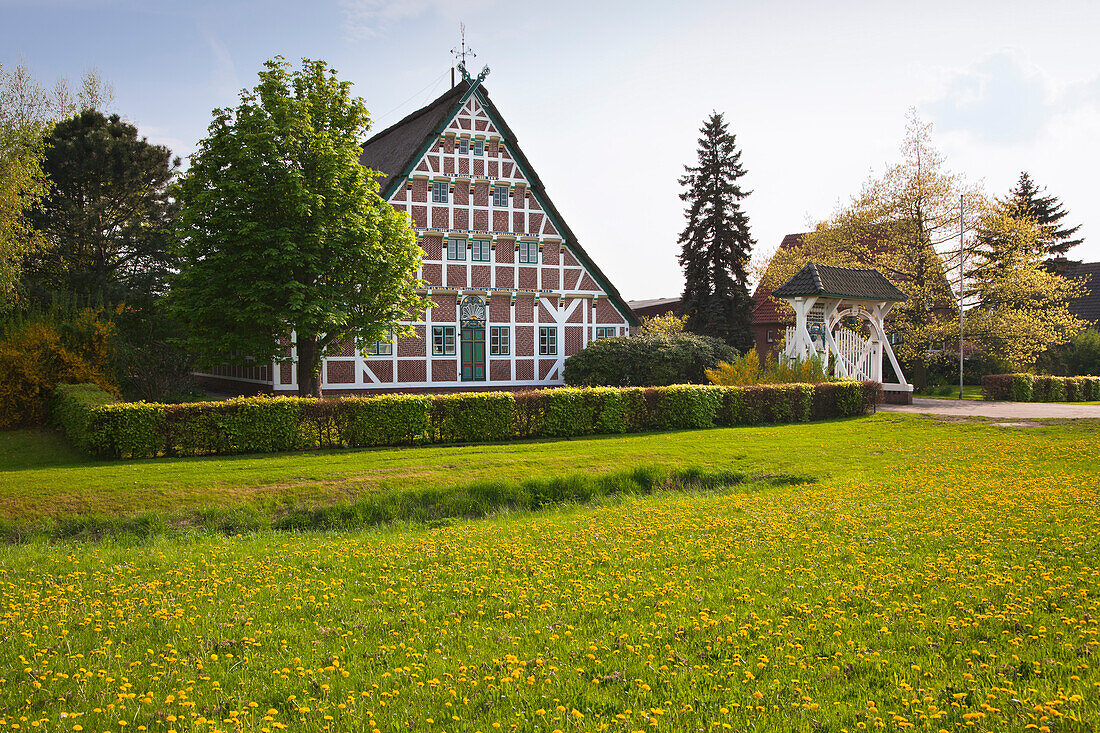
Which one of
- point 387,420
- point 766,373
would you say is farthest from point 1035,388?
point 387,420

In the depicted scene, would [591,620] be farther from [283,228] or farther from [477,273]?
[477,273]

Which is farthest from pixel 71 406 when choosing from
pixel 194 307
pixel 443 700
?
pixel 443 700

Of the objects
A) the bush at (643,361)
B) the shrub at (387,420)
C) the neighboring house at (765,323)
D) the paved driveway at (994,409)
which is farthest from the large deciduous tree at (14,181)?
the neighboring house at (765,323)

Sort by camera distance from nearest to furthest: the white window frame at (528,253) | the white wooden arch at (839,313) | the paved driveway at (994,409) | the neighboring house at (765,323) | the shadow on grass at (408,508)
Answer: the shadow on grass at (408,508) → the paved driveway at (994,409) → the white wooden arch at (839,313) → the white window frame at (528,253) → the neighboring house at (765,323)

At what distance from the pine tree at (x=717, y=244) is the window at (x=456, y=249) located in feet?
45.2

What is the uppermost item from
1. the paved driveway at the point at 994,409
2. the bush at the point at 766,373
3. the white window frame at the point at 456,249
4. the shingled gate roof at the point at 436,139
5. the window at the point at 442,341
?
the shingled gate roof at the point at 436,139

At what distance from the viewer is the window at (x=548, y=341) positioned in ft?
101

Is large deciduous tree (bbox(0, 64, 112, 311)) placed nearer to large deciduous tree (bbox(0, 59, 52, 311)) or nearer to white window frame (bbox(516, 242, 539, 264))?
large deciduous tree (bbox(0, 59, 52, 311))

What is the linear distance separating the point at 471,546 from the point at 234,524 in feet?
14.3

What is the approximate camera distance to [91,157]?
26516 mm

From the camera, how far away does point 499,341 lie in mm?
29812

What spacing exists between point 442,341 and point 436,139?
25.8ft

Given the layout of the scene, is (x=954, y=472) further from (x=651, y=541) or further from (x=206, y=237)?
(x=206, y=237)

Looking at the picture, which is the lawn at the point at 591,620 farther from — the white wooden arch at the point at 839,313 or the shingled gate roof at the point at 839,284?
the shingled gate roof at the point at 839,284
